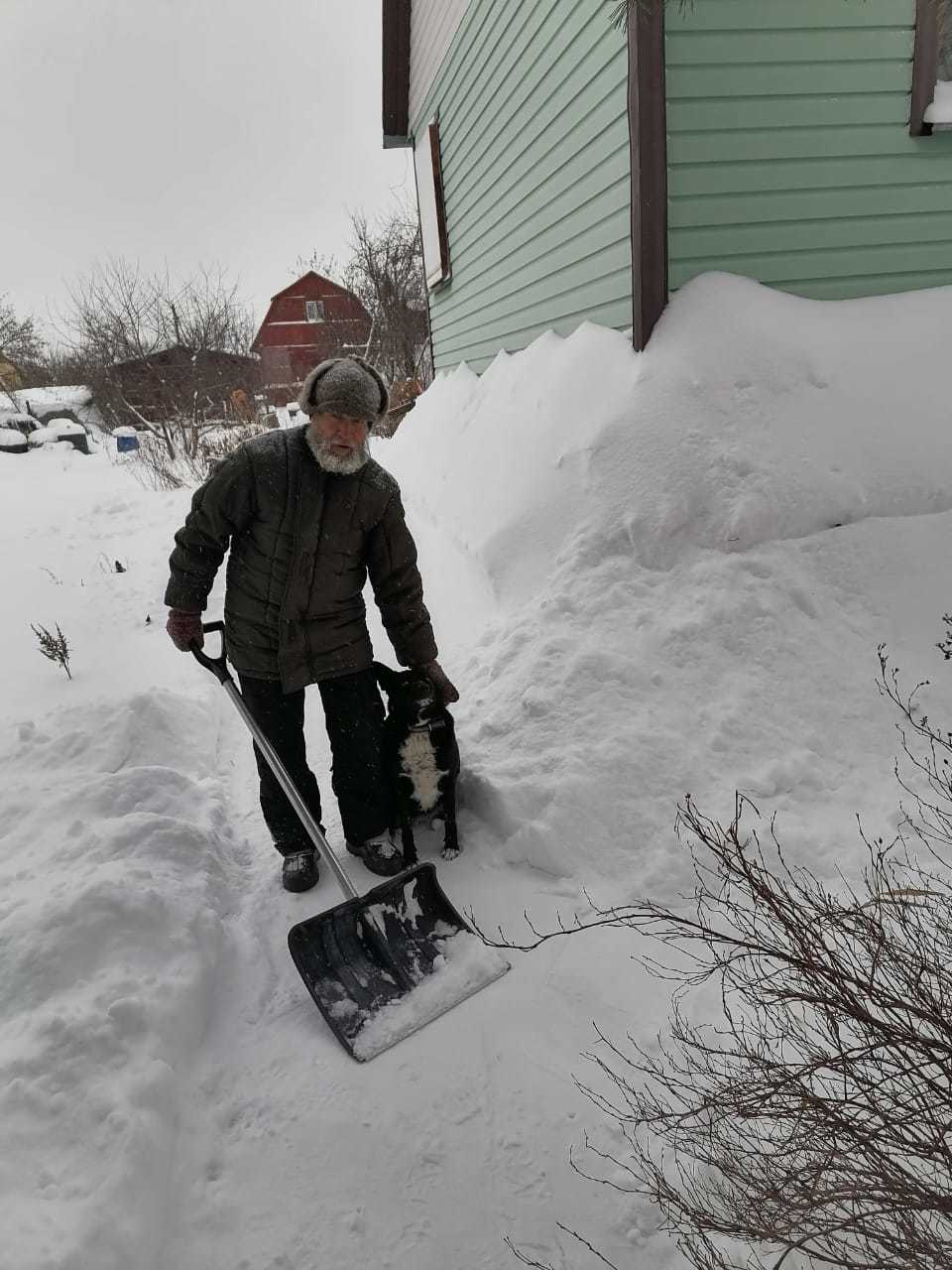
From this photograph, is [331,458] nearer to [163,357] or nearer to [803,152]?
[803,152]

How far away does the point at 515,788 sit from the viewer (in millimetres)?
2867

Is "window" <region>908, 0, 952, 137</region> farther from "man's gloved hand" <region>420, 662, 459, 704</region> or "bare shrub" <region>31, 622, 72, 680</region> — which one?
"bare shrub" <region>31, 622, 72, 680</region>

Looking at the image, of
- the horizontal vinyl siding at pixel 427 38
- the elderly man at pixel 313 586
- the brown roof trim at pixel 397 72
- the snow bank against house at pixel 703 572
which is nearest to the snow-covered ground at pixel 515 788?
the snow bank against house at pixel 703 572

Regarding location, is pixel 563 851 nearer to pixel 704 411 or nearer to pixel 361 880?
pixel 361 880

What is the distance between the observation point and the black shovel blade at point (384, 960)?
2.10 m

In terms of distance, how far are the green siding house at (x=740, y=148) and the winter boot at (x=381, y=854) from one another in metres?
3.32

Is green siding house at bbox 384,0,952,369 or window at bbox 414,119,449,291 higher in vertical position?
window at bbox 414,119,449,291

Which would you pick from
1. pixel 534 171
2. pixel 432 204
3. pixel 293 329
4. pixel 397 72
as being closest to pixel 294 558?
pixel 534 171

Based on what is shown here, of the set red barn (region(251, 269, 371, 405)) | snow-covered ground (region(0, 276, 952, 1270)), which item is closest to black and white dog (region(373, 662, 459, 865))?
snow-covered ground (region(0, 276, 952, 1270))

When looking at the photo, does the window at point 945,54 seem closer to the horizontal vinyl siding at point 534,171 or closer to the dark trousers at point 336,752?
the horizontal vinyl siding at point 534,171

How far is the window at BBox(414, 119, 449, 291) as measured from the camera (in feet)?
27.4

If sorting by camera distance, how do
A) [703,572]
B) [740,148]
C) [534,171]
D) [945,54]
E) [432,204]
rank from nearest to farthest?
[703,572]
[740,148]
[945,54]
[534,171]
[432,204]

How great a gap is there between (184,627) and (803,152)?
4.57 metres

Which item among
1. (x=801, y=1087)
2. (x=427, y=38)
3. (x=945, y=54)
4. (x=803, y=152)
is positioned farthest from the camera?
(x=427, y=38)
